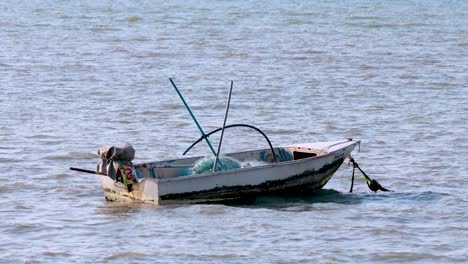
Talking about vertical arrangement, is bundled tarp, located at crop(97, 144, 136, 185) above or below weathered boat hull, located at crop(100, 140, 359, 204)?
above

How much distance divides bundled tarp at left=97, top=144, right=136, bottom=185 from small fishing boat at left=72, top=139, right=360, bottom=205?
0.04ft

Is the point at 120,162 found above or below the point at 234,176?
above

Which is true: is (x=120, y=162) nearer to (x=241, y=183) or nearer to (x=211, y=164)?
(x=211, y=164)

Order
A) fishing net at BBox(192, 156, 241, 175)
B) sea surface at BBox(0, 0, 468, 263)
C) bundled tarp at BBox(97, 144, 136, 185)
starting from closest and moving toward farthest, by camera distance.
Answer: sea surface at BBox(0, 0, 468, 263) → bundled tarp at BBox(97, 144, 136, 185) → fishing net at BBox(192, 156, 241, 175)

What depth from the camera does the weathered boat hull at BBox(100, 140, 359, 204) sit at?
1363cm

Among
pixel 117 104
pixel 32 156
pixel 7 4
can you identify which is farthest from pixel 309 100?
pixel 7 4

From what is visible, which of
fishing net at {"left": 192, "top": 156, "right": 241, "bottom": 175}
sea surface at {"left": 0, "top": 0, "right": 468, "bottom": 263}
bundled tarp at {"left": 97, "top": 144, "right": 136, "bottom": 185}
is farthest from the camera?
fishing net at {"left": 192, "top": 156, "right": 241, "bottom": 175}

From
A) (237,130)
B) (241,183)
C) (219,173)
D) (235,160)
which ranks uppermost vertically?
(237,130)

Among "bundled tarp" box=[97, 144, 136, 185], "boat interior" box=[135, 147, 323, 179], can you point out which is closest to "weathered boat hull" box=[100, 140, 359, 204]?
"bundled tarp" box=[97, 144, 136, 185]

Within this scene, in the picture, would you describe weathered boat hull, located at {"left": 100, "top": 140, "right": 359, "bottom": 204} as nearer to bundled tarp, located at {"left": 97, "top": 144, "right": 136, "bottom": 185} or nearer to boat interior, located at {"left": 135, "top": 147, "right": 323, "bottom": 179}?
bundled tarp, located at {"left": 97, "top": 144, "right": 136, "bottom": 185}

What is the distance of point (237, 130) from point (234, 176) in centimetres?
601

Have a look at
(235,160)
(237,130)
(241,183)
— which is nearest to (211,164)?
(235,160)

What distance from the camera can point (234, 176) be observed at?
45.9ft

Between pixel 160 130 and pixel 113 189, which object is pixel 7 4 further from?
pixel 113 189
